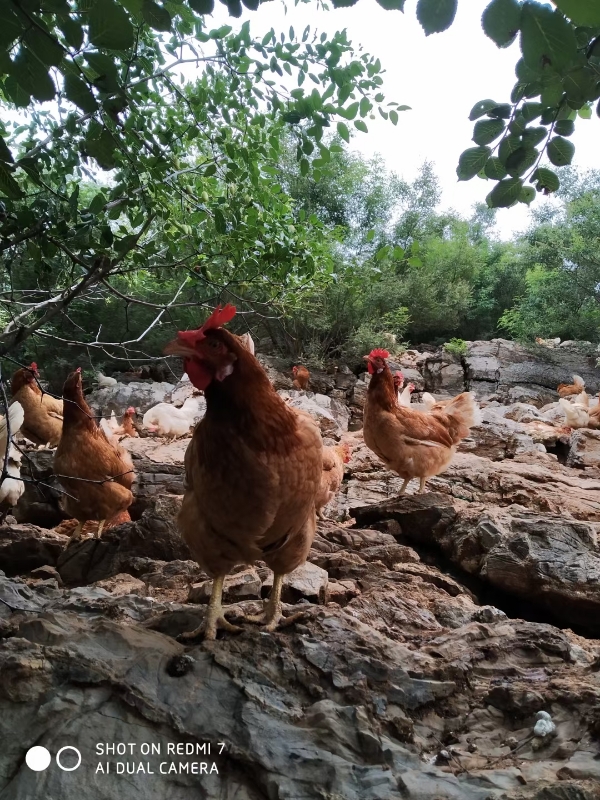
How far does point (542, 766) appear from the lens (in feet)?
4.76

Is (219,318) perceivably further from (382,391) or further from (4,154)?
(382,391)

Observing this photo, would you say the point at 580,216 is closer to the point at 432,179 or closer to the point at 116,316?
the point at 432,179

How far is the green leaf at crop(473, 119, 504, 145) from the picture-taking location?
1.52 metres

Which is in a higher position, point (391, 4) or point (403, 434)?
point (403, 434)

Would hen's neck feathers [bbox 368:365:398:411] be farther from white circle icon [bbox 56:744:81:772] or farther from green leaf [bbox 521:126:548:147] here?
white circle icon [bbox 56:744:81:772]

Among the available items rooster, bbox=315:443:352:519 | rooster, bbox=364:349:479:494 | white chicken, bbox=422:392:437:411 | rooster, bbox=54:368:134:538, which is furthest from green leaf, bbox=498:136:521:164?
white chicken, bbox=422:392:437:411

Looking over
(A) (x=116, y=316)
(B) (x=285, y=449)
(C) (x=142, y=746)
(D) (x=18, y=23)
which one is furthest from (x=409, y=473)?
(A) (x=116, y=316)

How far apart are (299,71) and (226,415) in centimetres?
179

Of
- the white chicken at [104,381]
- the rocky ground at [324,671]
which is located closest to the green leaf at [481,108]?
the rocky ground at [324,671]

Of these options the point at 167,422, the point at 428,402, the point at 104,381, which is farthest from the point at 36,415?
the point at 428,402

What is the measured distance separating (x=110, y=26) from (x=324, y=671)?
207 cm

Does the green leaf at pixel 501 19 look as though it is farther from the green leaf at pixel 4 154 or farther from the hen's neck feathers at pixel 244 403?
the hen's neck feathers at pixel 244 403

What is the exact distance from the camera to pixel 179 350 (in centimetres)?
211

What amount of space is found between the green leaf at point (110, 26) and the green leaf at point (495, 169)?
1084mm
